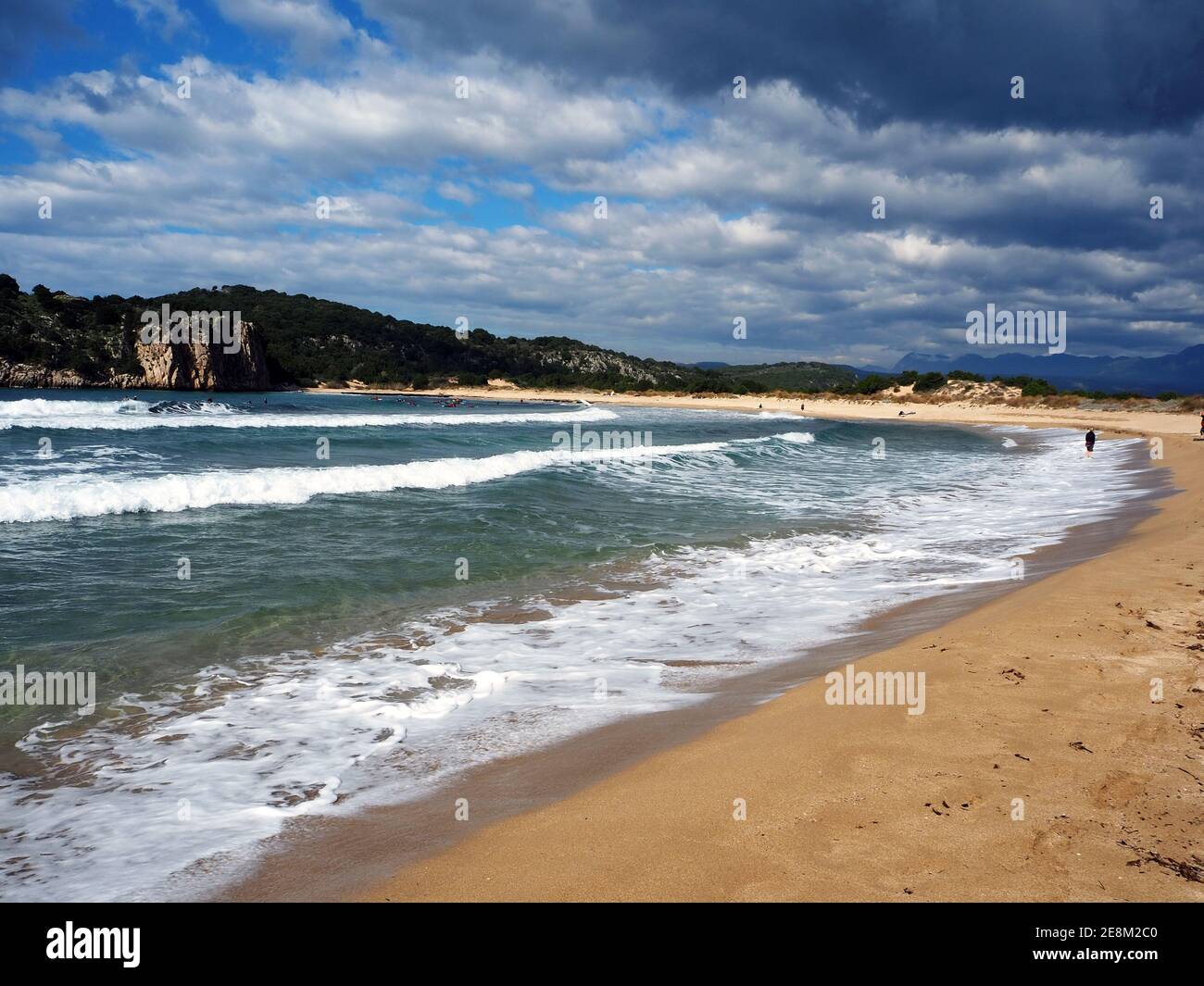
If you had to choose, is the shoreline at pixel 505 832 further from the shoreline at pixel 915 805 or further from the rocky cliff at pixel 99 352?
the rocky cliff at pixel 99 352

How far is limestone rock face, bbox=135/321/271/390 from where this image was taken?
8381 cm

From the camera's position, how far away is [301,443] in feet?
89.5

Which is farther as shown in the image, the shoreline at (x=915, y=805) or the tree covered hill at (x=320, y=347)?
the tree covered hill at (x=320, y=347)

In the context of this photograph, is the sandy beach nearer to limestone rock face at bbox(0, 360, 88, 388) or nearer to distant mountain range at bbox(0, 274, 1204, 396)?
distant mountain range at bbox(0, 274, 1204, 396)

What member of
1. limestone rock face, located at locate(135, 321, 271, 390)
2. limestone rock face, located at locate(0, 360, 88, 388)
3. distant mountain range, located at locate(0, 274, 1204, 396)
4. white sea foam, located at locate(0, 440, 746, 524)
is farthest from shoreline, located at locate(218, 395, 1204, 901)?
limestone rock face, located at locate(135, 321, 271, 390)

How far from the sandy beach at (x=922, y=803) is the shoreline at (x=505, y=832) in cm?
2

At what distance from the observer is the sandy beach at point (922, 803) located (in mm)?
2930

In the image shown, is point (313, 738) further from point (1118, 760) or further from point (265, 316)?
point (265, 316)

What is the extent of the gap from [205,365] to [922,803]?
100489 millimetres

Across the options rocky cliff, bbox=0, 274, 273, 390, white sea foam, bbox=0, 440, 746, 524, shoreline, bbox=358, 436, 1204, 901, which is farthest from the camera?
rocky cliff, bbox=0, 274, 273, 390

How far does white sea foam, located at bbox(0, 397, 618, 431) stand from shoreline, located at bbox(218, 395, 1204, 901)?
1242 inches

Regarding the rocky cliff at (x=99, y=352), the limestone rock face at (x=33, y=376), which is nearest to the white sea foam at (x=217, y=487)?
the limestone rock face at (x=33, y=376)

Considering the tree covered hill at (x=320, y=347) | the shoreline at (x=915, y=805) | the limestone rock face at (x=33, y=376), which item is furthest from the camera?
the tree covered hill at (x=320, y=347)

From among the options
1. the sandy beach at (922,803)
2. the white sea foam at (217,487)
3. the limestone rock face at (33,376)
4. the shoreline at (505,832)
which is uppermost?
the limestone rock face at (33,376)
